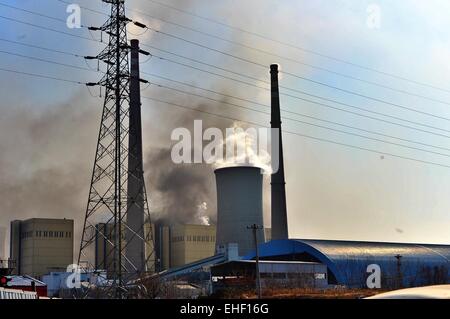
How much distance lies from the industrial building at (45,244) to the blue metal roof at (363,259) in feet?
133

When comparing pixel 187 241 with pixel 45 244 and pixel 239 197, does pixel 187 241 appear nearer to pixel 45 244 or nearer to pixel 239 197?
pixel 45 244

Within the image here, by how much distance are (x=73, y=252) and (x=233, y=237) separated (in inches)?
1494

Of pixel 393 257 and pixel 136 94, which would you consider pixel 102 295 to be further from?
pixel 393 257

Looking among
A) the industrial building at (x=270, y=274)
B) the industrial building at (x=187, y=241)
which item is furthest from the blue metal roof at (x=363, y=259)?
the industrial building at (x=187, y=241)

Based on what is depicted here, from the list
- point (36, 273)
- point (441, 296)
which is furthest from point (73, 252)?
point (441, 296)

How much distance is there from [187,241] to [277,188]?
123 ft

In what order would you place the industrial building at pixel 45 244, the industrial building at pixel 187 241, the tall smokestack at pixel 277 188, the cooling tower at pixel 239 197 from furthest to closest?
the industrial building at pixel 187 241 → the industrial building at pixel 45 244 → the tall smokestack at pixel 277 188 → the cooling tower at pixel 239 197

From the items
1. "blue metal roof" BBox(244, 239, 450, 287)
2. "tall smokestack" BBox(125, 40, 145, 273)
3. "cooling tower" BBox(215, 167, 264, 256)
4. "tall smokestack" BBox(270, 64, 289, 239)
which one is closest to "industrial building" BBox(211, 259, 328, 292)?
"blue metal roof" BBox(244, 239, 450, 287)

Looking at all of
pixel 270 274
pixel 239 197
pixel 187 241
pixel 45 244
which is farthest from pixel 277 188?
pixel 45 244

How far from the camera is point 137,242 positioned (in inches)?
2522

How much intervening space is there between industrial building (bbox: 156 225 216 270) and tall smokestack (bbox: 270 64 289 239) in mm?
34070

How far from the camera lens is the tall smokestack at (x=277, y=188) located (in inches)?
2749

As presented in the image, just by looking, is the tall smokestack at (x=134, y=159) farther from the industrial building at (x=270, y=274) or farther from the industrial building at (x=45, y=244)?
the industrial building at (x=45, y=244)
